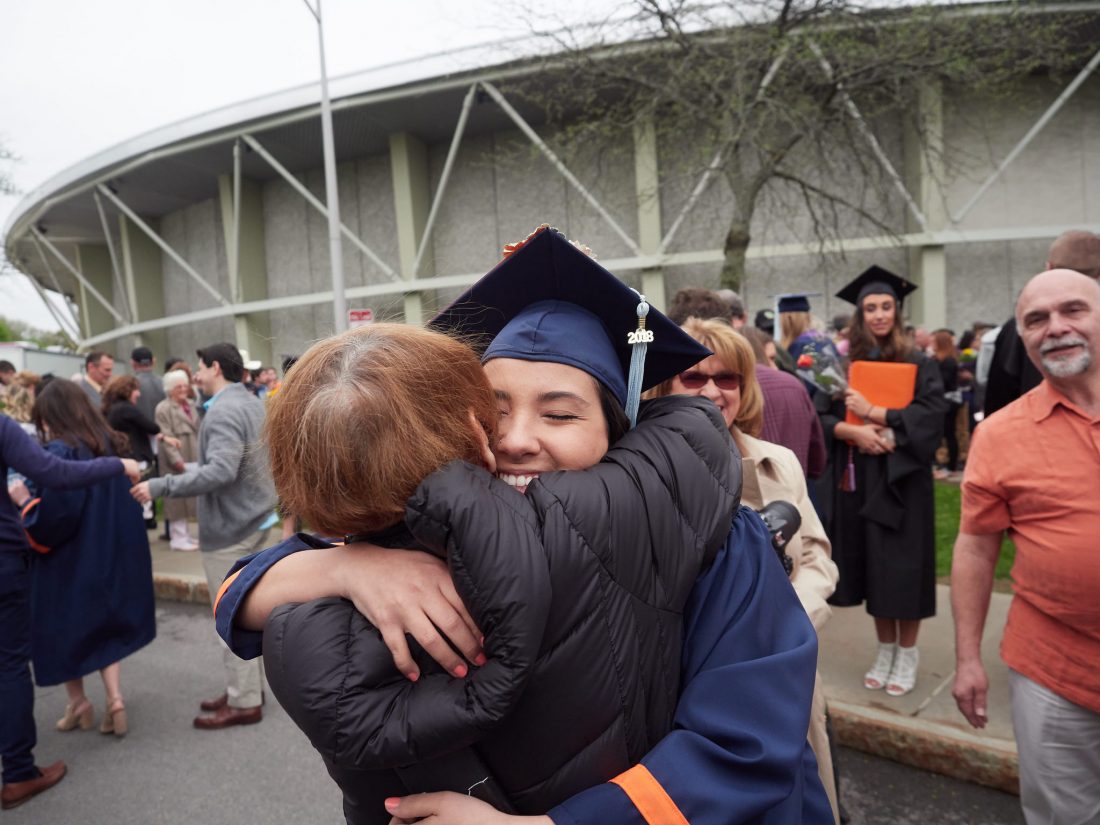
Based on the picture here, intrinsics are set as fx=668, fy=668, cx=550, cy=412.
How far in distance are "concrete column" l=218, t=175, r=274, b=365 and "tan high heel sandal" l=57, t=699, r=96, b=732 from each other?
614 inches

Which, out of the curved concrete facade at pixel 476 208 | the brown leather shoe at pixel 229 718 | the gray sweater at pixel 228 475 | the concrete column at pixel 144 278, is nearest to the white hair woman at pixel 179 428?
the gray sweater at pixel 228 475

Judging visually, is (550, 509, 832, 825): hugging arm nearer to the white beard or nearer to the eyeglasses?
the eyeglasses

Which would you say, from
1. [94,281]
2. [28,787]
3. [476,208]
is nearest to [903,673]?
[28,787]

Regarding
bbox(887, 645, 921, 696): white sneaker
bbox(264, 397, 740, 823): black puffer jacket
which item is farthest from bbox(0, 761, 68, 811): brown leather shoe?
bbox(887, 645, 921, 696): white sneaker

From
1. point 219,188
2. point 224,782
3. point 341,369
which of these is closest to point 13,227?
point 219,188

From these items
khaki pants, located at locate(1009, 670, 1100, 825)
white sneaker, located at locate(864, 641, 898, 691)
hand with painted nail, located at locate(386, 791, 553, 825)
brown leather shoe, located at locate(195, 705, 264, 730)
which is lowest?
brown leather shoe, located at locate(195, 705, 264, 730)

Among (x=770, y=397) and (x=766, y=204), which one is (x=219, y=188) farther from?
(x=770, y=397)

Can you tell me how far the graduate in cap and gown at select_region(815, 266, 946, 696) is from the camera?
3643 mm

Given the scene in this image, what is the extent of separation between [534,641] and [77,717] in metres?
4.69

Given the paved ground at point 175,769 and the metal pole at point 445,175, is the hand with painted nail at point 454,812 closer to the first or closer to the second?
the paved ground at point 175,769

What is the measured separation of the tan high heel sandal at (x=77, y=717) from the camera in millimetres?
4121

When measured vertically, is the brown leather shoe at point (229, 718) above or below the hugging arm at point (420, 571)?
below

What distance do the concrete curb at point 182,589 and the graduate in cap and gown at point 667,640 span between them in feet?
19.2

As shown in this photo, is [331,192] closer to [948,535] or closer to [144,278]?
[948,535]
